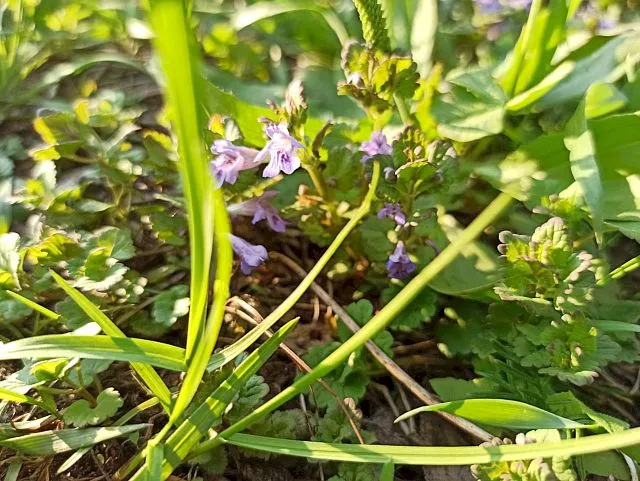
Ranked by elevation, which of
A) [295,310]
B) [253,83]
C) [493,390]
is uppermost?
[253,83]

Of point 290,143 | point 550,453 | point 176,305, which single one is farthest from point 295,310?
point 550,453

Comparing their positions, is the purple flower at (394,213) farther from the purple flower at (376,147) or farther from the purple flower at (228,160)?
the purple flower at (228,160)

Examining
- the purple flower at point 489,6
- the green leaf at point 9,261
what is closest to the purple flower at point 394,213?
the green leaf at point 9,261

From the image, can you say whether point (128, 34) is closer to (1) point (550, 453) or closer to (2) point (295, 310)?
(2) point (295, 310)

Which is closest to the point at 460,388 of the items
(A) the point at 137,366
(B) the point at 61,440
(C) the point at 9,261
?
(A) the point at 137,366

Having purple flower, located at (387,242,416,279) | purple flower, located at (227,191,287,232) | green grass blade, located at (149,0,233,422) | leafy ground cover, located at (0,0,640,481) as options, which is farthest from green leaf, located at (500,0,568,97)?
green grass blade, located at (149,0,233,422)

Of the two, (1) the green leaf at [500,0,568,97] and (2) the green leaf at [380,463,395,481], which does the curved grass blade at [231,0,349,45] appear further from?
(2) the green leaf at [380,463,395,481]
